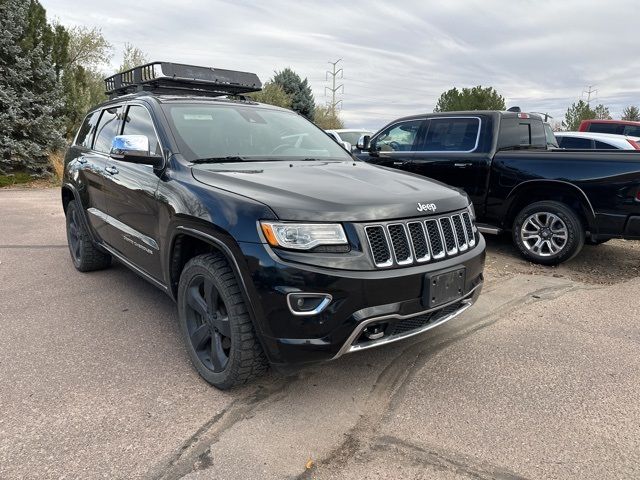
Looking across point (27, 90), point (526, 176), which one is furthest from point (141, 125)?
point (27, 90)

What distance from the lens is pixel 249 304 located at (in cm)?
257

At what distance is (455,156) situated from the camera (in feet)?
21.2

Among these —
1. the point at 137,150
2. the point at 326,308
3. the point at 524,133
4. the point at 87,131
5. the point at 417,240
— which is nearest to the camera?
the point at 326,308

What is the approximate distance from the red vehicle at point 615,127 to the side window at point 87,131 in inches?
571

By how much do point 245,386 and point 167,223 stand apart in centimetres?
116

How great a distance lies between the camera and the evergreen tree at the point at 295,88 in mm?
34688

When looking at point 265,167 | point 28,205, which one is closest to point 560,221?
point 265,167

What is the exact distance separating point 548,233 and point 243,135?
385 cm

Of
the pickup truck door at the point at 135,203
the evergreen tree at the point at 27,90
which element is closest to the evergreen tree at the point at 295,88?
the evergreen tree at the point at 27,90

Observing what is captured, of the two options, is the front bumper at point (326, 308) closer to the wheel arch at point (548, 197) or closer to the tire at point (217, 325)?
the tire at point (217, 325)

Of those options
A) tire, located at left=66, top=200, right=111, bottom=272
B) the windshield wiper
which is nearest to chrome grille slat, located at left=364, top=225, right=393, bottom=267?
the windshield wiper

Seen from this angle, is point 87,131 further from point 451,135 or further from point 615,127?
point 615,127

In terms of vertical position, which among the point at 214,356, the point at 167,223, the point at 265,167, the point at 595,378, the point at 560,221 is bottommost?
the point at 595,378

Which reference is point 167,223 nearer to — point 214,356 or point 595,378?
point 214,356
